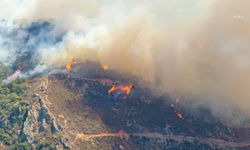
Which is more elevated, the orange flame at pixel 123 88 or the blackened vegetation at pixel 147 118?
the orange flame at pixel 123 88

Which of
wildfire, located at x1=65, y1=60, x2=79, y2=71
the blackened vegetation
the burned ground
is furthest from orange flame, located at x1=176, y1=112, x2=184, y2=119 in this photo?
wildfire, located at x1=65, y1=60, x2=79, y2=71

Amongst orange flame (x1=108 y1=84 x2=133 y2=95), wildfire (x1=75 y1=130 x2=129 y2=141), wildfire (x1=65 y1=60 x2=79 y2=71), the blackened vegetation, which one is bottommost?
wildfire (x1=75 y1=130 x2=129 y2=141)

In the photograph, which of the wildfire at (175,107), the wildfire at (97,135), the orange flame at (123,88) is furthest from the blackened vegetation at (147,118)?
the wildfire at (97,135)

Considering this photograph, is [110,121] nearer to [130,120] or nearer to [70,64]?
[130,120]

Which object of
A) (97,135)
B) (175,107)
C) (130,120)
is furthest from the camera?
(175,107)

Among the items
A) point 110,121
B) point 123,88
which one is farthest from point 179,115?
point 110,121

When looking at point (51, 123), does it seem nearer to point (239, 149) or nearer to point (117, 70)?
point (117, 70)

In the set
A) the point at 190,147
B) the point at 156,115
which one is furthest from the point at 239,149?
the point at 156,115

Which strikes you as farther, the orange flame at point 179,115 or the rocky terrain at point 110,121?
the orange flame at point 179,115

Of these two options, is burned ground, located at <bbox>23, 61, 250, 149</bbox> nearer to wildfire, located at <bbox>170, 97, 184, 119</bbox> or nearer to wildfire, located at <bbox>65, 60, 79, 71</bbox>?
wildfire, located at <bbox>170, 97, 184, 119</bbox>

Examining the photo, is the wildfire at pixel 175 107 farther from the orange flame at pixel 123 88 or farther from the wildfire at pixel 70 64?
the wildfire at pixel 70 64

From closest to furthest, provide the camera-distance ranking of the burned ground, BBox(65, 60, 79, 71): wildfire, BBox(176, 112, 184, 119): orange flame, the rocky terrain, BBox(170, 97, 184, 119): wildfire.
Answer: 1. the rocky terrain
2. the burned ground
3. BBox(176, 112, 184, 119): orange flame
4. BBox(170, 97, 184, 119): wildfire
5. BBox(65, 60, 79, 71): wildfire
